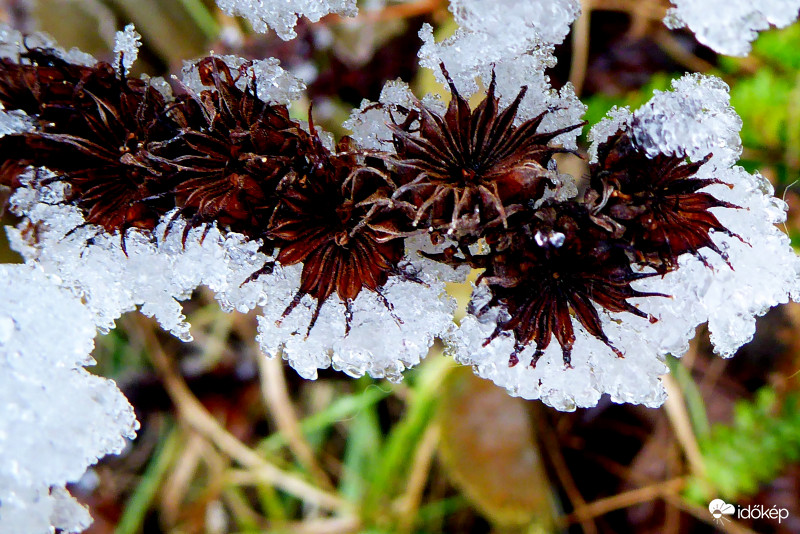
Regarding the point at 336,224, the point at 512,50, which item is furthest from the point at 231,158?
the point at 512,50

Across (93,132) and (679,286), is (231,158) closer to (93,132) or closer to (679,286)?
(93,132)

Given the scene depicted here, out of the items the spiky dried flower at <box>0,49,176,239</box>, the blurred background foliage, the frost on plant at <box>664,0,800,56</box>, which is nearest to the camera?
the frost on plant at <box>664,0,800,56</box>

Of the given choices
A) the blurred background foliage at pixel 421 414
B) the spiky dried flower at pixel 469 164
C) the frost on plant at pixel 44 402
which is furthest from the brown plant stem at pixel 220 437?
the spiky dried flower at pixel 469 164

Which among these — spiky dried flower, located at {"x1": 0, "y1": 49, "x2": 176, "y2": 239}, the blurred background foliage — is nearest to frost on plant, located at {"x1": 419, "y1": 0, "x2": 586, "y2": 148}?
spiky dried flower, located at {"x1": 0, "y1": 49, "x2": 176, "y2": 239}

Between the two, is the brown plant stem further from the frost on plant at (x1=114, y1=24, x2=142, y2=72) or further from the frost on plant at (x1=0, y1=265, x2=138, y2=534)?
the frost on plant at (x1=114, y1=24, x2=142, y2=72)

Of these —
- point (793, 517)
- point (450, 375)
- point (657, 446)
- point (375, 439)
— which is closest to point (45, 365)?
point (450, 375)

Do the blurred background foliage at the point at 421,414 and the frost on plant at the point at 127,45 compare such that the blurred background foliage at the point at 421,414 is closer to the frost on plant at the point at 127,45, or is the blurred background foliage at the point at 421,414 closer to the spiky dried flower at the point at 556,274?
the frost on plant at the point at 127,45
